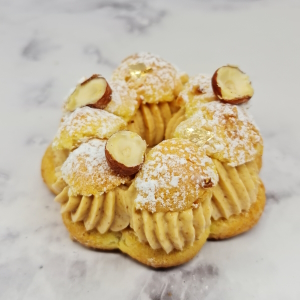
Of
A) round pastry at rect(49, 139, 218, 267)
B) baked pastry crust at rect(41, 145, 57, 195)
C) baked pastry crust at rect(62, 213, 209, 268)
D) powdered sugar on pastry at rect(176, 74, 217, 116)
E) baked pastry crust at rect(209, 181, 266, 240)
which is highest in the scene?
powdered sugar on pastry at rect(176, 74, 217, 116)

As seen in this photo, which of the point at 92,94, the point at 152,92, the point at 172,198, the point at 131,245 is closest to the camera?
the point at 172,198

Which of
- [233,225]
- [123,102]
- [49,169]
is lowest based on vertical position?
[233,225]

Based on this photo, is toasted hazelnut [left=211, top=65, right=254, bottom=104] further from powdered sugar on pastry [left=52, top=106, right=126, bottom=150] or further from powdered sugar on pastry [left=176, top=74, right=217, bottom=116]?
powdered sugar on pastry [left=52, top=106, right=126, bottom=150]

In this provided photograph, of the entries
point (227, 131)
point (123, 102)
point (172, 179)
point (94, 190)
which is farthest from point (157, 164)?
point (123, 102)

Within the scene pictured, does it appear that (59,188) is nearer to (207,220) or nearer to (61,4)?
(207,220)

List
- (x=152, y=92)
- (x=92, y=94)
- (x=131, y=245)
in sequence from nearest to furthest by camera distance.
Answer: (x=131, y=245), (x=92, y=94), (x=152, y=92)

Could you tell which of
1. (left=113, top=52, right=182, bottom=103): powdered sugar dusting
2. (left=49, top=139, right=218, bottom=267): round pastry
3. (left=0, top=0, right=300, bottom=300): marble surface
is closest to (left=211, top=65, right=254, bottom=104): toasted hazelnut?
(left=113, top=52, right=182, bottom=103): powdered sugar dusting

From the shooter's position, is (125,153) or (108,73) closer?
(125,153)

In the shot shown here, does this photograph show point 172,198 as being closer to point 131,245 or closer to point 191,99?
point 131,245
